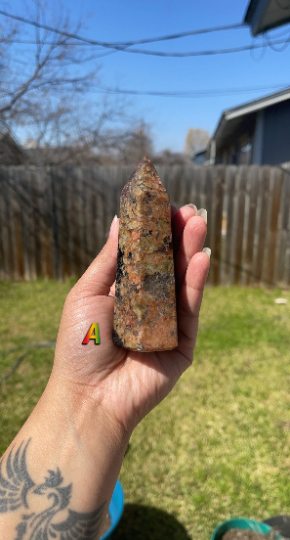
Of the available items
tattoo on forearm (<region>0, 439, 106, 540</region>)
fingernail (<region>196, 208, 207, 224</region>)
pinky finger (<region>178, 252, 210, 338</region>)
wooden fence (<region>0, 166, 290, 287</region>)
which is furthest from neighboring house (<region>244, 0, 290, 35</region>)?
tattoo on forearm (<region>0, 439, 106, 540</region>)

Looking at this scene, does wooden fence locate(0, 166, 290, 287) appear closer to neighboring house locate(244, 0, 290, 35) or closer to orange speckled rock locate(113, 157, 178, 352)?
neighboring house locate(244, 0, 290, 35)

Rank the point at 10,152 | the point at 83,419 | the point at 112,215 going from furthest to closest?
the point at 10,152, the point at 112,215, the point at 83,419

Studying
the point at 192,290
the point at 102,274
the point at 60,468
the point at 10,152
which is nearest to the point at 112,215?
the point at 10,152

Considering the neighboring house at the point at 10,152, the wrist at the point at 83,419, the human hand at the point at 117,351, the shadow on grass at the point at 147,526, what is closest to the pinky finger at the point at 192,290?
the human hand at the point at 117,351

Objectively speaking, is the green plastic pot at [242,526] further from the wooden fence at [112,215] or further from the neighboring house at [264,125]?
the wooden fence at [112,215]

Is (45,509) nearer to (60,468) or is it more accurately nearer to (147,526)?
(60,468)

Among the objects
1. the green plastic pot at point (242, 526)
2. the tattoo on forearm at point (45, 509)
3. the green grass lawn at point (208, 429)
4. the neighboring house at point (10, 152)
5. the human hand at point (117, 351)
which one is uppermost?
the neighboring house at point (10, 152)

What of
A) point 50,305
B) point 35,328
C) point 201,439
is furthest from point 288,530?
point 50,305
